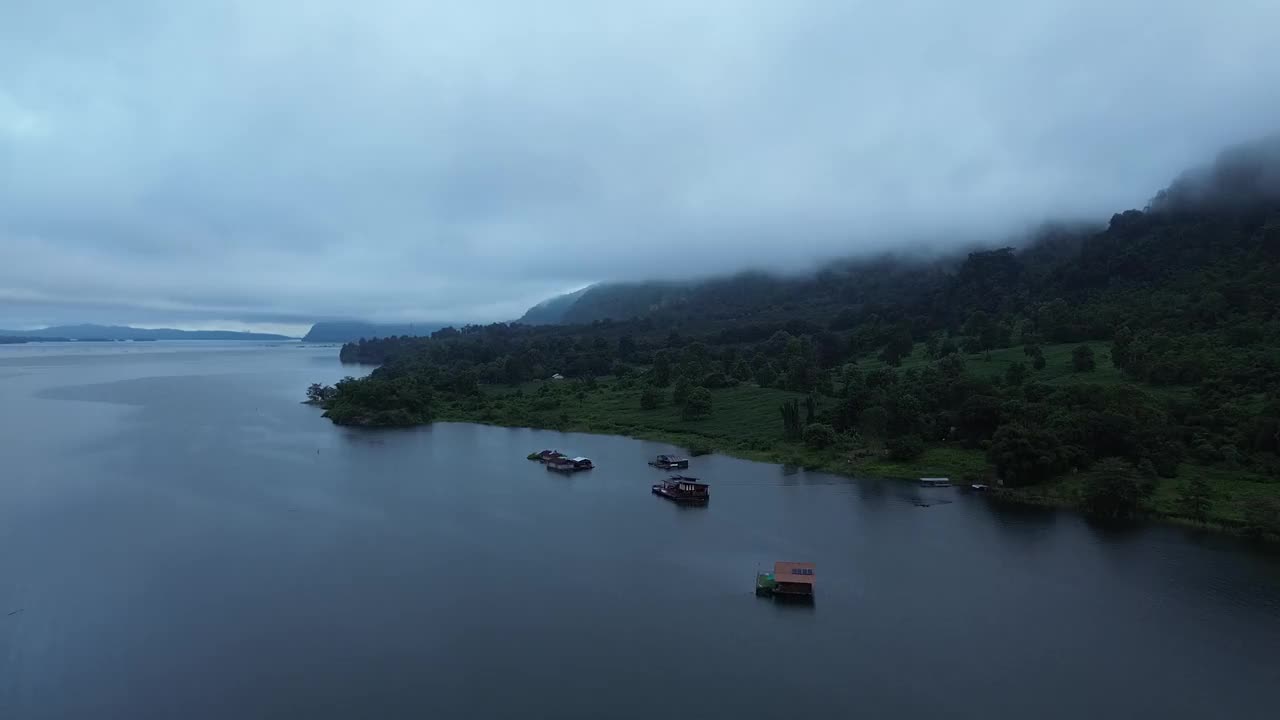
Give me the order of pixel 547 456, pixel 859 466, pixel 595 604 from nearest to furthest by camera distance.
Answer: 1. pixel 595 604
2. pixel 859 466
3. pixel 547 456

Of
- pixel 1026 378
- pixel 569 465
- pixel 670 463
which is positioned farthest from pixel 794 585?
pixel 1026 378

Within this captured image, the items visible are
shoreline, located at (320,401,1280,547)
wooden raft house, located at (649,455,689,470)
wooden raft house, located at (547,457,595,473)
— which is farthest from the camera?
wooden raft house, located at (649,455,689,470)

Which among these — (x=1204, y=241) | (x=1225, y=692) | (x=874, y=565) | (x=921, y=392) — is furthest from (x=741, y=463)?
(x=1204, y=241)

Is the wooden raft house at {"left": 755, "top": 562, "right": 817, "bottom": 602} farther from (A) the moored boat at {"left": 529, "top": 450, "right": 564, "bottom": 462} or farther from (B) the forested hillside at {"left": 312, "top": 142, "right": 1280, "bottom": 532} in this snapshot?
(A) the moored boat at {"left": 529, "top": 450, "right": 564, "bottom": 462}

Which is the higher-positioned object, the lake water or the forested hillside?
the forested hillside

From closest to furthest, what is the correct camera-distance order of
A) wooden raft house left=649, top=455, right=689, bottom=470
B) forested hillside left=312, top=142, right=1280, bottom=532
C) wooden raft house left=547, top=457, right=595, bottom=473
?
forested hillside left=312, top=142, right=1280, bottom=532 → wooden raft house left=547, top=457, right=595, bottom=473 → wooden raft house left=649, top=455, right=689, bottom=470

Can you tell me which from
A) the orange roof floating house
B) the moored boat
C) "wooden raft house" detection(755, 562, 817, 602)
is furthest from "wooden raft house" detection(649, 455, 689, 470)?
the orange roof floating house

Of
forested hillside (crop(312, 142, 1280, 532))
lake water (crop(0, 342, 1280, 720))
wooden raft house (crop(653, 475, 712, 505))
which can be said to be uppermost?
forested hillside (crop(312, 142, 1280, 532))

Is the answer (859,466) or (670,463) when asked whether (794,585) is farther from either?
(670,463)
